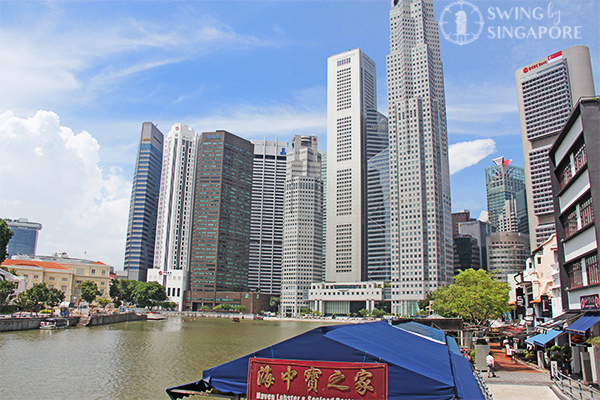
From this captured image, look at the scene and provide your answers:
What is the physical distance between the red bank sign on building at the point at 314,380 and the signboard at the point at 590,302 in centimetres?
2811

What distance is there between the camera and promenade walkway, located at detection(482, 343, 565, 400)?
81.4 ft

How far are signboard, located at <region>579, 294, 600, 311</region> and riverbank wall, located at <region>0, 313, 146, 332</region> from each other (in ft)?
260

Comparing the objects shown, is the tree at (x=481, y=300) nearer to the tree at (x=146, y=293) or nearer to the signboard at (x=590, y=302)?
the signboard at (x=590, y=302)

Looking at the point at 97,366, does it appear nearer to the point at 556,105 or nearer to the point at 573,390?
the point at 573,390

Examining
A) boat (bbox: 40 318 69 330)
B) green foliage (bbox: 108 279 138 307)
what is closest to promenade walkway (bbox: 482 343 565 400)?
boat (bbox: 40 318 69 330)

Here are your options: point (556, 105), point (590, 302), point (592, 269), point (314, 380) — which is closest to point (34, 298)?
point (590, 302)

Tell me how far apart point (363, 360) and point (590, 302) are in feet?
99.8

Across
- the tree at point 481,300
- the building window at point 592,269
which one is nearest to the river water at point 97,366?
the tree at point 481,300

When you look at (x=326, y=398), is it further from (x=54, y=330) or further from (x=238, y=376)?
(x=54, y=330)

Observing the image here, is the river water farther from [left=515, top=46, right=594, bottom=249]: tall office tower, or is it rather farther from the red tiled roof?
[left=515, top=46, right=594, bottom=249]: tall office tower

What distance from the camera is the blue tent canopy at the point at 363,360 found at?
30.8ft

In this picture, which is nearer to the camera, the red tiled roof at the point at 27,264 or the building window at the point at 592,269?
the building window at the point at 592,269

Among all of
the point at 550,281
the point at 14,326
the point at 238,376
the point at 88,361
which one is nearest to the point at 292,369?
the point at 238,376

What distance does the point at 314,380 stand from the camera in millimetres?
9875
